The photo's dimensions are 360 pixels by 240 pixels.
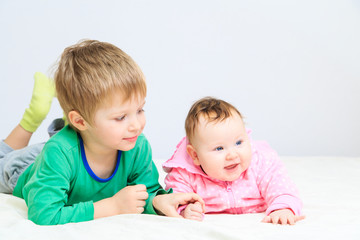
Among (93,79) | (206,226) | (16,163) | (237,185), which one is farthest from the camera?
(16,163)

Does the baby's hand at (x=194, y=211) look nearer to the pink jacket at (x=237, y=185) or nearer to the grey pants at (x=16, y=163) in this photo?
the pink jacket at (x=237, y=185)

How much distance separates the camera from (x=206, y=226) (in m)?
1.20

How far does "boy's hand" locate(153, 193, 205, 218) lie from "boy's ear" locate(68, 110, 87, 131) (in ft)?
0.95

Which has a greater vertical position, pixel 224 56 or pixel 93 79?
pixel 224 56

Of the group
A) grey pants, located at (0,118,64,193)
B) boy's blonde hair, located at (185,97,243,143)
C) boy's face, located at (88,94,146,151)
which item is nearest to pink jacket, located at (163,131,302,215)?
boy's blonde hair, located at (185,97,243,143)

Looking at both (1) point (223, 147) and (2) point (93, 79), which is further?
(1) point (223, 147)

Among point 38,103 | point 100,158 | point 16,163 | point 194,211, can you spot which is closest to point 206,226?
point 194,211

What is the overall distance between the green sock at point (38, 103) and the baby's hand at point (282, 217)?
1.00m

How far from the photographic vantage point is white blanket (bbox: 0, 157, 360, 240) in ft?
3.89

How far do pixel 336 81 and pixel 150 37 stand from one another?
45.1 inches

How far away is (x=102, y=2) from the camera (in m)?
2.85

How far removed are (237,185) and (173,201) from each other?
0.24 metres

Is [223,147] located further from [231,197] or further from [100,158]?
[100,158]

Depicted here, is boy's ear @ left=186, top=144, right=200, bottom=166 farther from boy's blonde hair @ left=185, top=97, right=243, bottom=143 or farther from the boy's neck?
the boy's neck
